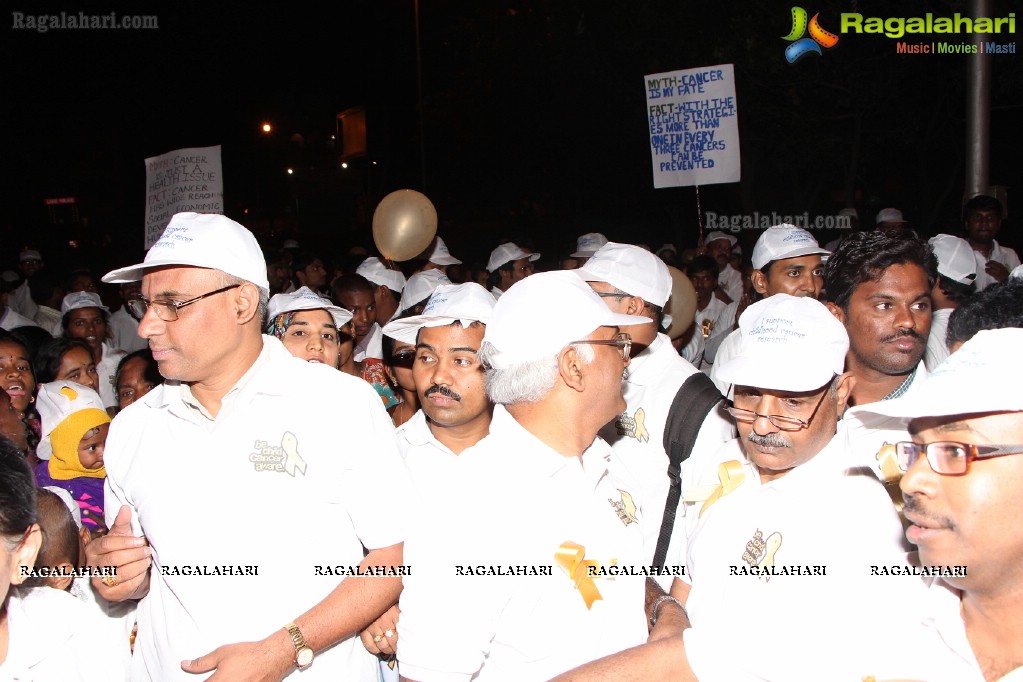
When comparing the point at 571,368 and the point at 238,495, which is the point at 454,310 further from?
the point at 238,495

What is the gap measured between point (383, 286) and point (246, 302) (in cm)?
464

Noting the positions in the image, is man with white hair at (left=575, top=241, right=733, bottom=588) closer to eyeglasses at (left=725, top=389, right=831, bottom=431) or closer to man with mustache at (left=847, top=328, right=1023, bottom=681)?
eyeglasses at (left=725, top=389, right=831, bottom=431)

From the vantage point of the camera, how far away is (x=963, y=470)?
5.92ft

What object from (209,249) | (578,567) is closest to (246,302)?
(209,249)

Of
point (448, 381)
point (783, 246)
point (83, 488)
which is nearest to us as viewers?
point (448, 381)

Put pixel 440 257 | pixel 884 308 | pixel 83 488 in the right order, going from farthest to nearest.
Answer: pixel 440 257
pixel 83 488
pixel 884 308

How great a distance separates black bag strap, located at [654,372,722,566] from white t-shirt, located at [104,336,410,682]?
1304mm

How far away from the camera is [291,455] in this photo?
2.60 meters

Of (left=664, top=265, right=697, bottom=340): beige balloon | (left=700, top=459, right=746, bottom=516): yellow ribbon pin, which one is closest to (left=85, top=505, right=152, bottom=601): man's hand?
(left=700, top=459, right=746, bottom=516): yellow ribbon pin

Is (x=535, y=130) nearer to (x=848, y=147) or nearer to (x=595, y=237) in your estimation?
(x=848, y=147)

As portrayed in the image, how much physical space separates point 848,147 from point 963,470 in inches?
697

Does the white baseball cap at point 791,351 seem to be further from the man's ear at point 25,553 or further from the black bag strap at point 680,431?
the man's ear at point 25,553

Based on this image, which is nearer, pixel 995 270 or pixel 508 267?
pixel 995 270

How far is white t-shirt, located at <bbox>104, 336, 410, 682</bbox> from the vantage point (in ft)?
8.36
